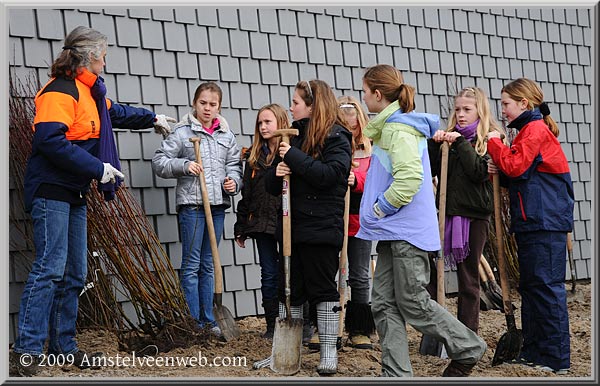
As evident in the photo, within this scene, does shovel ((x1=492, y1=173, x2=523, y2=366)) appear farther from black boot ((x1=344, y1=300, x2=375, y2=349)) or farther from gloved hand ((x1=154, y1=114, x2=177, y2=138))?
gloved hand ((x1=154, y1=114, x2=177, y2=138))

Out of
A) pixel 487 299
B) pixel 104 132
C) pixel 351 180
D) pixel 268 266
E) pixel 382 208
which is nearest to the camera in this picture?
pixel 382 208

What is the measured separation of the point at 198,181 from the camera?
19.2 feet

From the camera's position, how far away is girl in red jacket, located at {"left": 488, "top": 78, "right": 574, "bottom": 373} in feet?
16.8

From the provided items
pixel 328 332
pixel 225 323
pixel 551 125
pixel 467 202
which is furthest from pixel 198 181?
pixel 551 125

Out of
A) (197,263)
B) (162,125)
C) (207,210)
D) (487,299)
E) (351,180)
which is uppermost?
Answer: (162,125)

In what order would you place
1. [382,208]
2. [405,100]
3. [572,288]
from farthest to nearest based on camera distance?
[572,288], [405,100], [382,208]

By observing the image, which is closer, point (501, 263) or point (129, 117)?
point (501, 263)

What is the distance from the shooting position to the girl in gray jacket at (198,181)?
5.81 m

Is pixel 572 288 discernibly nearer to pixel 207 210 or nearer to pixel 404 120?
pixel 207 210

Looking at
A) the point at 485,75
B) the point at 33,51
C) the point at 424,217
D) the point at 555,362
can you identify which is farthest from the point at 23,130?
the point at 485,75

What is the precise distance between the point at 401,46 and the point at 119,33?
2790 mm

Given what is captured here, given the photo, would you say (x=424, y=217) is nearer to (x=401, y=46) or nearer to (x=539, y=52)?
(x=401, y=46)

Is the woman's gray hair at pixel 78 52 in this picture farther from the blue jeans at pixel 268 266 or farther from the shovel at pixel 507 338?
the shovel at pixel 507 338

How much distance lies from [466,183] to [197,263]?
5.98 ft
